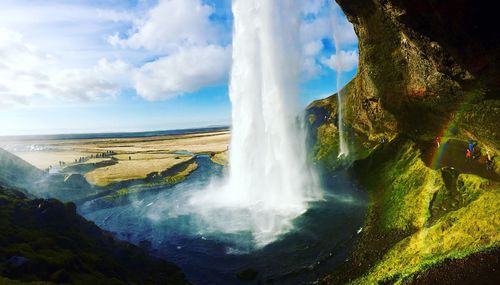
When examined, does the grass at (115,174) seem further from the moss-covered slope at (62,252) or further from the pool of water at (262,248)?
the moss-covered slope at (62,252)

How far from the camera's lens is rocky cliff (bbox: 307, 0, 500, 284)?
15.9 meters

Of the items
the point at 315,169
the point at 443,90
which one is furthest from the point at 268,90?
the point at 443,90

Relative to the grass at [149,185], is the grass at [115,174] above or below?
above

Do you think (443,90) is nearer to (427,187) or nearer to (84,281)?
(427,187)

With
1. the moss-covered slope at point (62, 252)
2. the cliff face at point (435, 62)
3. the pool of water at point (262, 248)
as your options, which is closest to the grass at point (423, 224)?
the pool of water at point (262, 248)

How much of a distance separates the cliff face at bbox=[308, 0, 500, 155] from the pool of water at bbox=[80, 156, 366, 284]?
466 inches

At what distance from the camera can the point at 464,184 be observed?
22469mm

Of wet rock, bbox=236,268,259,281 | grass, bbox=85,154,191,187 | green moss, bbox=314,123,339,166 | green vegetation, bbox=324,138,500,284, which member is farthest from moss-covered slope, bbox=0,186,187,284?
green moss, bbox=314,123,339,166

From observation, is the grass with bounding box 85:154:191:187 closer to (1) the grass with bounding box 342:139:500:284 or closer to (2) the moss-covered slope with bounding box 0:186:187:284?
(2) the moss-covered slope with bounding box 0:186:187:284

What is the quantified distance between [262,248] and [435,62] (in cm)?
1952

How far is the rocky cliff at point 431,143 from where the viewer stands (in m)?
15.9

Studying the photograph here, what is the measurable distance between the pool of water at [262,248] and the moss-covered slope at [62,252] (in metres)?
2.95

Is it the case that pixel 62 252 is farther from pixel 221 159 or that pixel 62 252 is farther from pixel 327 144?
pixel 221 159

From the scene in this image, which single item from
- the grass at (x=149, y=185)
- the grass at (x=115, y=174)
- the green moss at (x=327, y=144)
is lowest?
the grass at (x=149, y=185)
